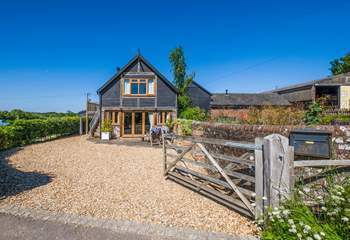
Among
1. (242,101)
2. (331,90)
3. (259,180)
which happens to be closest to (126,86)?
(259,180)

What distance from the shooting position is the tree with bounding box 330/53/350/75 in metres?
45.5

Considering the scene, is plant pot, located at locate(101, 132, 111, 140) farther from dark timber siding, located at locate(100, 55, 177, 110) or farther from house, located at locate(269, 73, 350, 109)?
house, located at locate(269, 73, 350, 109)

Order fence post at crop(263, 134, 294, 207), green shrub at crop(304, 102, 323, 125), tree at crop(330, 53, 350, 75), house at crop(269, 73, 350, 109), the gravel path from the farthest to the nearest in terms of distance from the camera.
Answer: tree at crop(330, 53, 350, 75) < house at crop(269, 73, 350, 109) < green shrub at crop(304, 102, 323, 125) < the gravel path < fence post at crop(263, 134, 294, 207)

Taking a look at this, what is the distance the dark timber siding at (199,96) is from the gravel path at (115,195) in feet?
67.3

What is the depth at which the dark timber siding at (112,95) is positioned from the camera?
16.0 m

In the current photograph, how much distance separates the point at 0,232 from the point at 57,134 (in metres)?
15.3

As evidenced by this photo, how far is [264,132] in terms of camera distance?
15.3ft

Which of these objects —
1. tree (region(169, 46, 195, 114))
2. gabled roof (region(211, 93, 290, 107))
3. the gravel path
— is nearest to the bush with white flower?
the gravel path

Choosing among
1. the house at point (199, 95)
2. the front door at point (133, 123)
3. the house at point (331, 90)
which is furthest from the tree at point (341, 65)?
the front door at point (133, 123)

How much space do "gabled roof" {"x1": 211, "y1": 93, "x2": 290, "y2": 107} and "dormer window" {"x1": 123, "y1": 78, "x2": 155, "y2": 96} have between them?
38.3ft

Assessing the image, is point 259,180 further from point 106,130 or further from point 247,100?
point 247,100

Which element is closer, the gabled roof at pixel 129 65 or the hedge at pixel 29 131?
the hedge at pixel 29 131

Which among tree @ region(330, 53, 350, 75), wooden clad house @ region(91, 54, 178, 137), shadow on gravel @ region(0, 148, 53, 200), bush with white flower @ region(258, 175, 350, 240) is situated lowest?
shadow on gravel @ region(0, 148, 53, 200)

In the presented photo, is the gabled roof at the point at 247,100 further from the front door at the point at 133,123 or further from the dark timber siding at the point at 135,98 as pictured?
the front door at the point at 133,123
